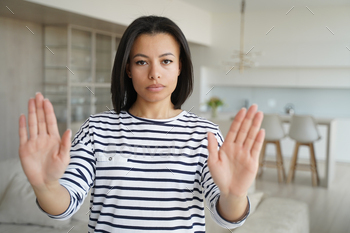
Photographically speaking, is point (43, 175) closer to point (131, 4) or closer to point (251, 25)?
point (131, 4)

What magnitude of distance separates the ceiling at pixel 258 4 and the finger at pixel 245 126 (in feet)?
9.86

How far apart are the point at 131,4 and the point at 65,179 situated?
1.85 m

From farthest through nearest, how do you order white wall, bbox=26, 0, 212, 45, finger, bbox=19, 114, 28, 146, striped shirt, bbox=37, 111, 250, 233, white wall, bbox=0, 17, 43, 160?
white wall, bbox=0, 17, 43, 160
white wall, bbox=26, 0, 212, 45
striped shirt, bbox=37, 111, 250, 233
finger, bbox=19, 114, 28, 146

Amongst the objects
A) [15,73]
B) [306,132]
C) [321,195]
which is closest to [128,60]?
[15,73]

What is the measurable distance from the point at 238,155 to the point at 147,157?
172 millimetres

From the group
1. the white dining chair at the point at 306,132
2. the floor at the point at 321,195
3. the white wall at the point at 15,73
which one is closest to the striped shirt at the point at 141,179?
the white wall at the point at 15,73

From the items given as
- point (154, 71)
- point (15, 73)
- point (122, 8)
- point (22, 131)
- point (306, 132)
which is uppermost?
point (122, 8)

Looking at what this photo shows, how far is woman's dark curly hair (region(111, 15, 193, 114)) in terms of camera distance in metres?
0.66

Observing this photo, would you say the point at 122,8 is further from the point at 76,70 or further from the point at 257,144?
the point at 257,144

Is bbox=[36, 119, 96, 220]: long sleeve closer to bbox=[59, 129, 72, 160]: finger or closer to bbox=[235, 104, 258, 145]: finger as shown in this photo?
bbox=[59, 129, 72, 160]: finger

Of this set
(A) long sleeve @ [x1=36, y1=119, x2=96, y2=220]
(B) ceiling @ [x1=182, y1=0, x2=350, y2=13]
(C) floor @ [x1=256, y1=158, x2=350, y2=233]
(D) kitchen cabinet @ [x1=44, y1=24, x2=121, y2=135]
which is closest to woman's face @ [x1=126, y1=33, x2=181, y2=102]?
(A) long sleeve @ [x1=36, y1=119, x2=96, y2=220]

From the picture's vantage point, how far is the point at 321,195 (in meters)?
2.99

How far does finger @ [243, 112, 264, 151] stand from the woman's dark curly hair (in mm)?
228

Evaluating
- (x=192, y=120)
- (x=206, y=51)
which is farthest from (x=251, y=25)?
(x=192, y=120)
